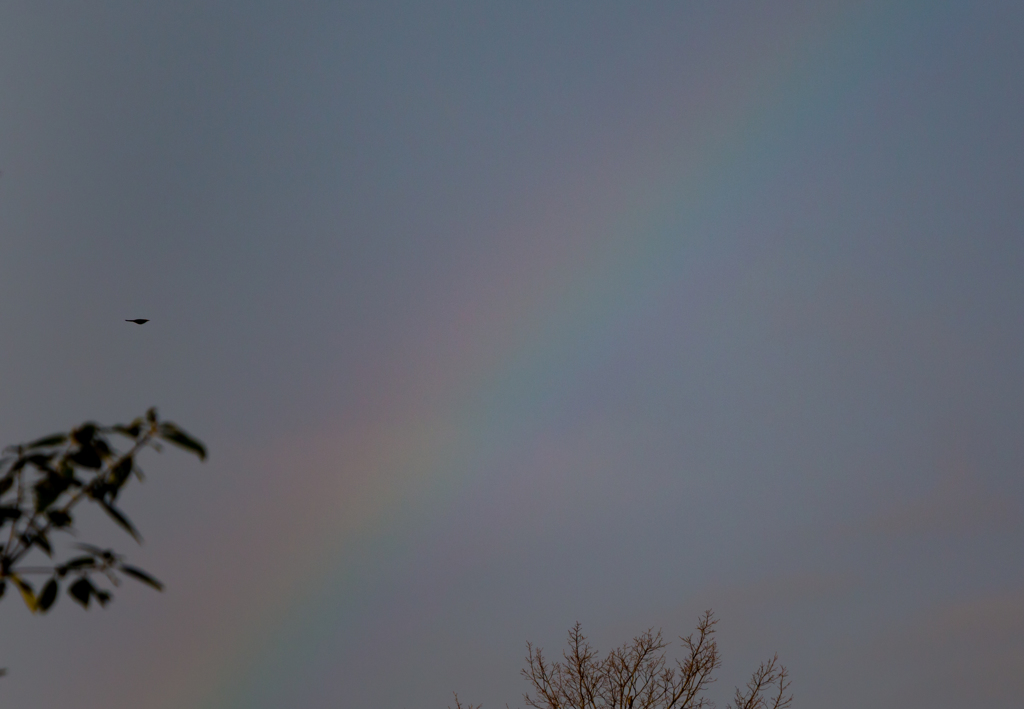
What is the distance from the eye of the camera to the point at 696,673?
842 inches

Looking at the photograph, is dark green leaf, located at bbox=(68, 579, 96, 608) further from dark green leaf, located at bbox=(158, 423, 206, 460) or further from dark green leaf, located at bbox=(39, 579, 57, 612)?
dark green leaf, located at bbox=(158, 423, 206, 460)

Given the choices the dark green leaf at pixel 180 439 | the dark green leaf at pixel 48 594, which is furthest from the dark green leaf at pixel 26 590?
the dark green leaf at pixel 180 439

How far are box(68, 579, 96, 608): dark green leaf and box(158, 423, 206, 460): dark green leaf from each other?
1.06ft

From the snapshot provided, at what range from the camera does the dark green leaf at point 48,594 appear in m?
1.99

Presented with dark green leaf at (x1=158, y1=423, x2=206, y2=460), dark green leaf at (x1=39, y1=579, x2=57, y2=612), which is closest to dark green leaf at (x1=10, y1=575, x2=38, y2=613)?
dark green leaf at (x1=39, y1=579, x2=57, y2=612)

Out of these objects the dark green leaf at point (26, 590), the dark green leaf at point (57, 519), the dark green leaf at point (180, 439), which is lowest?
the dark green leaf at point (26, 590)

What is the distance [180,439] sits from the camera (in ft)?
6.46

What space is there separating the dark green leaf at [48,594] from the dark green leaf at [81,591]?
0.22 feet

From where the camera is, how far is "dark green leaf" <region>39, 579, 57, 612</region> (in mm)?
1993

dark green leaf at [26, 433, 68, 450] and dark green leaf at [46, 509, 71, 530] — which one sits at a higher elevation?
dark green leaf at [26, 433, 68, 450]

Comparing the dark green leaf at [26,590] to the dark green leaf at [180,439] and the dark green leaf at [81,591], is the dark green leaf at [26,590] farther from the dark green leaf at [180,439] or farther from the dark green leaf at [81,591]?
the dark green leaf at [180,439]

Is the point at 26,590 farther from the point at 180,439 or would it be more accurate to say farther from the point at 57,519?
the point at 180,439

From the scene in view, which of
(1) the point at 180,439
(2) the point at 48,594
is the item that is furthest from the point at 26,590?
(1) the point at 180,439

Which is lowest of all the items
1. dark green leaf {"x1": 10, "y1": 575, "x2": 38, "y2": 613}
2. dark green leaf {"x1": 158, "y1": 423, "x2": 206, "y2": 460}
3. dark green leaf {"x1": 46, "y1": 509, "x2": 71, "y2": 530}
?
dark green leaf {"x1": 10, "y1": 575, "x2": 38, "y2": 613}
